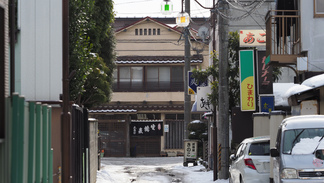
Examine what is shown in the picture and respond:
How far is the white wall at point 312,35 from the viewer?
2120 centimetres

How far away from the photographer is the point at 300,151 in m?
14.2

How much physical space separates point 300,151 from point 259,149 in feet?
12.7

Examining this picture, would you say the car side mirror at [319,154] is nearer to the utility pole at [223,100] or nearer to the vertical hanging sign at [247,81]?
the vertical hanging sign at [247,81]

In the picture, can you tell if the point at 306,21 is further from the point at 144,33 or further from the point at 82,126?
the point at 144,33

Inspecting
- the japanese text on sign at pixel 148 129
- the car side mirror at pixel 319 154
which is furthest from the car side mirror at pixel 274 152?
the japanese text on sign at pixel 148 129

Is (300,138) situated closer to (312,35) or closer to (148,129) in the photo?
(312,35)

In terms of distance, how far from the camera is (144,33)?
188 ft

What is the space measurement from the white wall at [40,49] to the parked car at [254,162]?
548 cm

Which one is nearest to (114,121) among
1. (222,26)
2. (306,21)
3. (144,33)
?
(144,33)

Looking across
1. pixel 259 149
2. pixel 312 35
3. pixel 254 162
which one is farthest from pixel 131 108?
pixel 254 162

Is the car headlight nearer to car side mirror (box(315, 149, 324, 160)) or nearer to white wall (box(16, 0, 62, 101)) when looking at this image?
car side mirror (box(315, 149, 324, 160))

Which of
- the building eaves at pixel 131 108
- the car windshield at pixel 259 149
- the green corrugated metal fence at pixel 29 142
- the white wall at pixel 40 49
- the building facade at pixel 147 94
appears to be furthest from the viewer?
the building facade at pixel 147 94

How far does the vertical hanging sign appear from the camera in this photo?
80.7 feet

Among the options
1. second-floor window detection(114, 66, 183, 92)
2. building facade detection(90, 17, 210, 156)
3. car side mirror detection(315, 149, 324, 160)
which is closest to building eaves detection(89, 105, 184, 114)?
building facade detection(90, 17, 210, 156)
